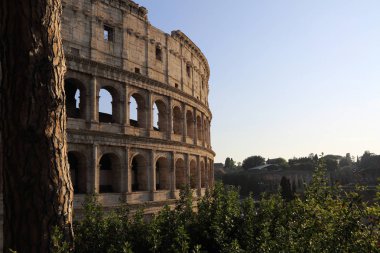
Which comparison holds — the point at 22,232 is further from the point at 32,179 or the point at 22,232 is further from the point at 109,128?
the point at 109,128

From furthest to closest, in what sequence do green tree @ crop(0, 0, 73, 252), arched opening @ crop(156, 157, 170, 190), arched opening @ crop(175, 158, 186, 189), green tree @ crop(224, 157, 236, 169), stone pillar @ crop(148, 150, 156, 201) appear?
green tree @ crop(224, 157, 236, 169), arched opening @ crop(175, 158, 186, 189), arched opening @ crop(156, 157, 170, 190), stone pillar @ crop(148, 150, 156, 201), green tree @ crop(0, 0, 73, 252)

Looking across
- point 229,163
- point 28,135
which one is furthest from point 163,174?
point 229,163

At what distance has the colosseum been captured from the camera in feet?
60.4

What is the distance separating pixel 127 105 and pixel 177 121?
17.2ft

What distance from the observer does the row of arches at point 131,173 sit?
18422 mm

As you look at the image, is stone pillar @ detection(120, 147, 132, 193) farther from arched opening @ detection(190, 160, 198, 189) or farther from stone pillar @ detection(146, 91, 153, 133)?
arched opening @ detection(190, 160, 198, 189)

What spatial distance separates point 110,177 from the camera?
813 inches

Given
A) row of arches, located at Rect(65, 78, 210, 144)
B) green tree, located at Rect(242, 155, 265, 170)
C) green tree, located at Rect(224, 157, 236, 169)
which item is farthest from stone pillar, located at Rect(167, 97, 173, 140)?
green tree, located at Rect(224, 157, 236, 169)

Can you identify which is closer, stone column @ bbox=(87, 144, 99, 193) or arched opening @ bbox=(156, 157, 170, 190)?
stone column @ bbox=(87, 144, 99, 193)

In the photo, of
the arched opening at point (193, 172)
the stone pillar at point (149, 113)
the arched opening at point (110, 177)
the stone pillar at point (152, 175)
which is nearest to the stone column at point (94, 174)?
the arched opening at point (110, 177)

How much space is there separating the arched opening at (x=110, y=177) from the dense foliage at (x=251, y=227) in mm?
7841

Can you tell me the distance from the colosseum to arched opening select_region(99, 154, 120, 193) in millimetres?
52

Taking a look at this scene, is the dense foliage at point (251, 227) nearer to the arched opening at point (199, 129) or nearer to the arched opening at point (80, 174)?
the arched opening at point (80, 174)

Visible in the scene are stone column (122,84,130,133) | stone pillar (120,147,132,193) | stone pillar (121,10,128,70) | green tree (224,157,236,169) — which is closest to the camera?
stone pillar (120,147,132,193)
